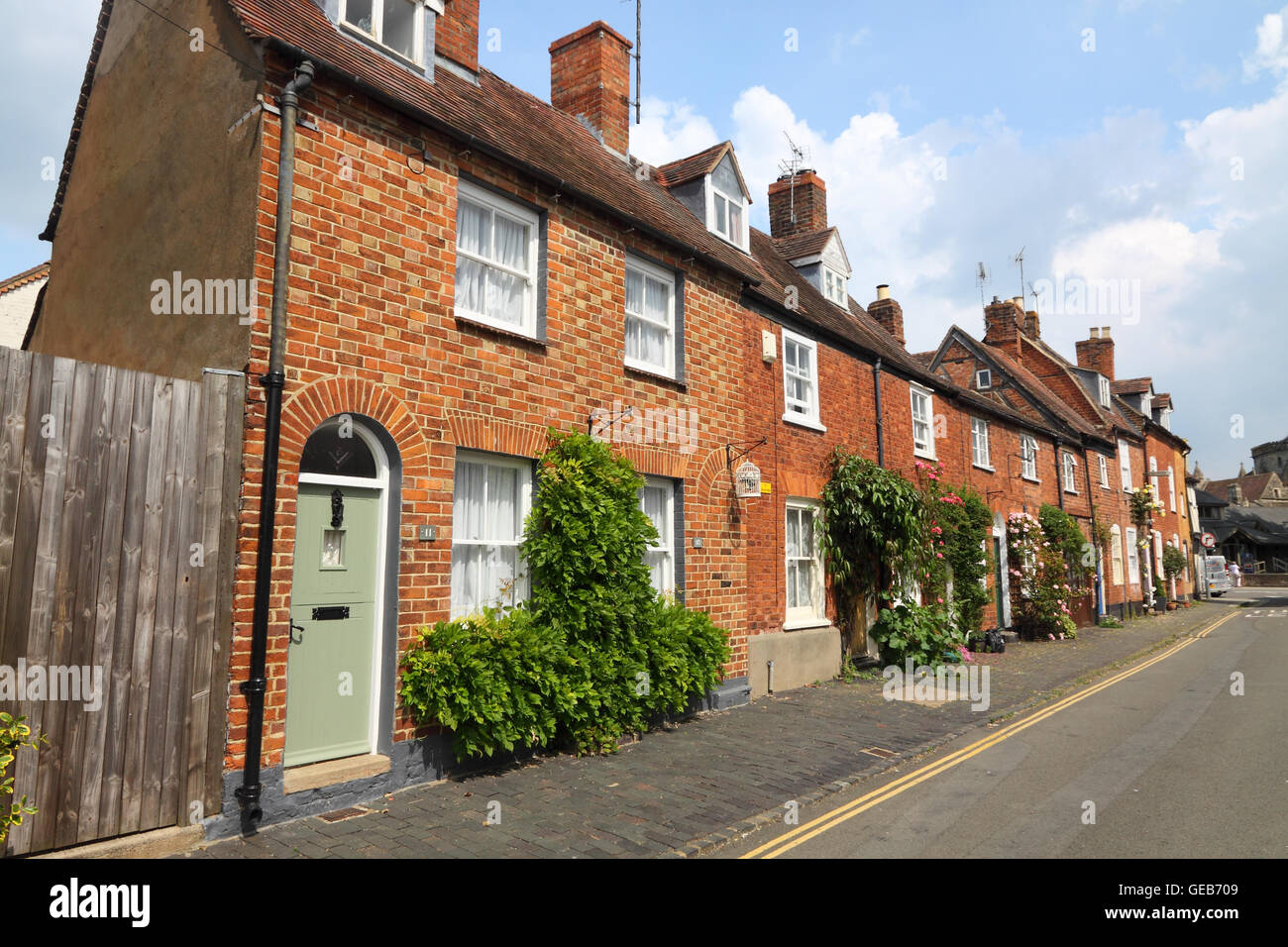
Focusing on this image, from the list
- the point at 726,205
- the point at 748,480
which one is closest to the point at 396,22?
the point at 726,205

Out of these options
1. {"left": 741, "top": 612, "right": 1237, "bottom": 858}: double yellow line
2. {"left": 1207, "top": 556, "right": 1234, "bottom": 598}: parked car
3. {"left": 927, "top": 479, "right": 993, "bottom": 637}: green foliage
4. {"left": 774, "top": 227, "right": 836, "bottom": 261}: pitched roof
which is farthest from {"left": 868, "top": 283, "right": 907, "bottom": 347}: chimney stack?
{"left": 1207, "top": 556, "right": 1234, "bottom": 598}: parked car

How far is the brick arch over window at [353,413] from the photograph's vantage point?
6.07m

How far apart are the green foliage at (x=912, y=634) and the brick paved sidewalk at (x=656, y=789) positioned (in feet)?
7.94

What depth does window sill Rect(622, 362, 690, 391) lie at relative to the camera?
955 cm

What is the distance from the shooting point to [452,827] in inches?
227

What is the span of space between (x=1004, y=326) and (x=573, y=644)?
28398 millimetres

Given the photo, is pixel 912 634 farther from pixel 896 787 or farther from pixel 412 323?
pixel 412 323

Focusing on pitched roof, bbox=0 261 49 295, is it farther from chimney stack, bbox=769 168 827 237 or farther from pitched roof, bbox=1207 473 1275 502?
pitched roof, bbox=1207 473 1275 502

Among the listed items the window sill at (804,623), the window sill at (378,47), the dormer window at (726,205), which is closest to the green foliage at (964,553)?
the window sill at (804,623)

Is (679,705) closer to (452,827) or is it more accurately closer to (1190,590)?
(452,827)

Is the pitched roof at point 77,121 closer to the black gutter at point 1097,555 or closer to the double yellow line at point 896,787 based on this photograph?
the double yellow line at point 896,787

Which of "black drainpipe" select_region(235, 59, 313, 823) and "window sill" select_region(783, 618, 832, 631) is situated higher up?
"black drainpipe" select_region(235, 59, 313, 823)

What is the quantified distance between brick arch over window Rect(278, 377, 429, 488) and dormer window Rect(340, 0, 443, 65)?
13.8 ft
